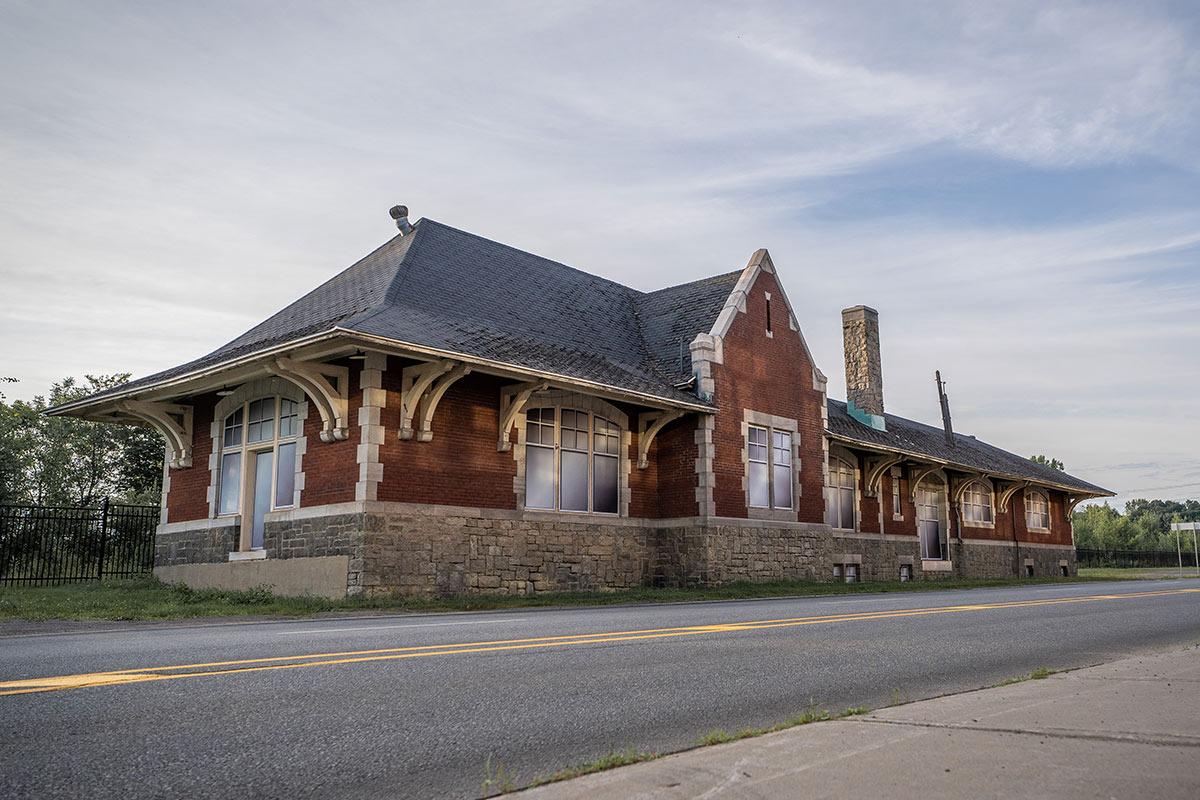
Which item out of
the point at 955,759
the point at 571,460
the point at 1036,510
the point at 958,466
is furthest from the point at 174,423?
the point at 1036,510

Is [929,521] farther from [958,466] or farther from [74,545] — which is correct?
[74,545]

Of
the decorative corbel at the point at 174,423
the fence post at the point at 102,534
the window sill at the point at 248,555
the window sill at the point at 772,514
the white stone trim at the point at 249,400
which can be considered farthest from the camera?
the window sill at the point at 772,514

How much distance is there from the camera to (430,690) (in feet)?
18.6

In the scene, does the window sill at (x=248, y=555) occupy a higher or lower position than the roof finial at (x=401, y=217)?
lower

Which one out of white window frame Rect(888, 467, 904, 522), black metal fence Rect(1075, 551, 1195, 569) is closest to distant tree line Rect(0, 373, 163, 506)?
white window frame Rect(888, 467, 904, 522)

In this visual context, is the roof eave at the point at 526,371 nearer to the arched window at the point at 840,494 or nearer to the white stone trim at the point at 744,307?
the white stone trim at the point at 744,307

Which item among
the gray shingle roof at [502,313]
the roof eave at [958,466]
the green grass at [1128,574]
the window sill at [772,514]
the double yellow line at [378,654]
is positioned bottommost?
the double yellow line at [378,654]

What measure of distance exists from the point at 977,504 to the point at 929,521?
12.3 ft

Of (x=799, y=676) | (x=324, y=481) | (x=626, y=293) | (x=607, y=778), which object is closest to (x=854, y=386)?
(x=626, y=293)

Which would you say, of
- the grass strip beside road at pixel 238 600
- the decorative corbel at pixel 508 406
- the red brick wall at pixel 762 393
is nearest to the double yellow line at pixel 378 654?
the grass strip beside road at pixel 238 600

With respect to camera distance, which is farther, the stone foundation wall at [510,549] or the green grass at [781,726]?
the stone foundation wall at [510,549]

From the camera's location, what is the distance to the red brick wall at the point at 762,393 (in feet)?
78.2

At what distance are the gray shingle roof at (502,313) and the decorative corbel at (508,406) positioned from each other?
2.24 ft

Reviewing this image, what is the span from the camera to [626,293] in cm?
2816
